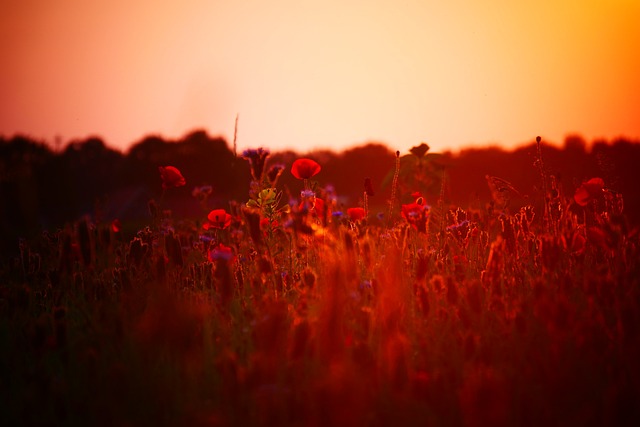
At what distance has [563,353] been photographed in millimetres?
2418

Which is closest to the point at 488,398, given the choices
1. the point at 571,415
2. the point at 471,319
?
the point at 571,415

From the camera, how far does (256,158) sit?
386 cm

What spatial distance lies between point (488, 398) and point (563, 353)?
101cm

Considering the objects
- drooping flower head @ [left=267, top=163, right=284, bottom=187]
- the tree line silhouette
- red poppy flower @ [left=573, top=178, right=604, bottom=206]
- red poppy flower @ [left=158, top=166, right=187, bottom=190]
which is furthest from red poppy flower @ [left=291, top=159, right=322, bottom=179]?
the tree line silhouette

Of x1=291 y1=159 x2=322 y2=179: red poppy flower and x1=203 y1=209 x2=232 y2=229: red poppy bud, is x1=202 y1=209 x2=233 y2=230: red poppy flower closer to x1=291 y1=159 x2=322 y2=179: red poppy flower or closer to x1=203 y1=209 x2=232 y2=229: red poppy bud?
x1=203 y1=209 x2=232 y2=229: red poppy bud

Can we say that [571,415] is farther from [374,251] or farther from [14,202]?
[14,202]

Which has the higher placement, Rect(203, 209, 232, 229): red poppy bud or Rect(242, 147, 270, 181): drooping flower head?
Rect(242, 147, 270, 181): drooping flower head

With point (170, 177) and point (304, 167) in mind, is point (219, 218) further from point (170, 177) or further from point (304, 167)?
point (304, 167)

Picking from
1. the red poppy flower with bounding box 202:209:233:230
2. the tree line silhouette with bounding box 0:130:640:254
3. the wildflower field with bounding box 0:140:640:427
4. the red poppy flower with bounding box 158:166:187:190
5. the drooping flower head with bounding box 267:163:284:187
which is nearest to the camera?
the wildflower field with bounding box 0:140:640:427

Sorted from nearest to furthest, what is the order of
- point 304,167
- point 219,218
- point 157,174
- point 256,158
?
1. point 256,158
2. point 304,167
3. point 219,218
4. point 157,174

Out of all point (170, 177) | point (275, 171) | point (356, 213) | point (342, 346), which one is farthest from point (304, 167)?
point (342, 346)

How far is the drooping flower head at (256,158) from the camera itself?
3.83 m

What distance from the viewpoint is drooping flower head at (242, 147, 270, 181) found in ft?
12.6

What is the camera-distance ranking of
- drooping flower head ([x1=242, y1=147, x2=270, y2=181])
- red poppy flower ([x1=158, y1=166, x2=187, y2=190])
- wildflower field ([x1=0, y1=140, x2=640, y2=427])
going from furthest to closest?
red poppy flower ([x1=158, y1=166, x2=187, y2=190]), drooping flower head ([x1=242, y1=147, x2=270, y2=181]), wildflower field ([x1=0, y1=140, x2=640, y2=427])
